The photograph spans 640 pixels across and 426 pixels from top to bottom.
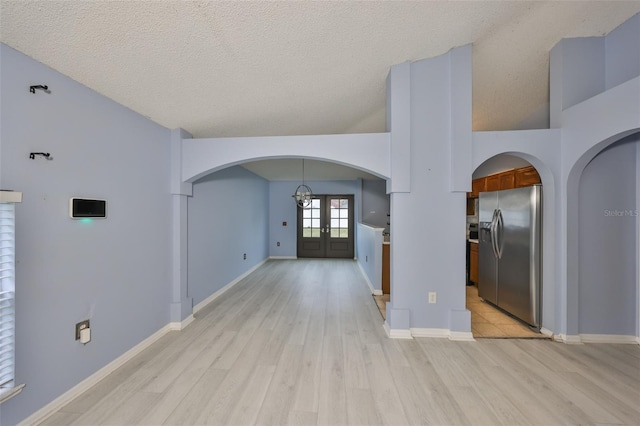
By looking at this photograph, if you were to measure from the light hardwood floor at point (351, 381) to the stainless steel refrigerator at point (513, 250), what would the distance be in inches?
22.2

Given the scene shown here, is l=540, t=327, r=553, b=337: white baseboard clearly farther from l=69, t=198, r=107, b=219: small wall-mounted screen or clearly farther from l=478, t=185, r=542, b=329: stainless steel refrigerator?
l=69, t=198, r=107, b=219: small wall-mounted screen

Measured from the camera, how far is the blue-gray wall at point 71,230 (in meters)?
1.49

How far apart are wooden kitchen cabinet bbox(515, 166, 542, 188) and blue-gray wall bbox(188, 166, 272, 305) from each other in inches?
187

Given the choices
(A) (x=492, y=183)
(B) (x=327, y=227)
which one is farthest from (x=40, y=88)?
(B) (x=327, y=227)

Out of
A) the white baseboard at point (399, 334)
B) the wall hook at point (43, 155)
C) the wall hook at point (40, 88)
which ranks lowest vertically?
the white baseboard at point (399, 334)

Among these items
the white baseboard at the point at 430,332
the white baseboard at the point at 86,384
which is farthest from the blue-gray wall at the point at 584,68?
the white baseboard at the point at 86,384

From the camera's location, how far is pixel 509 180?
384cm

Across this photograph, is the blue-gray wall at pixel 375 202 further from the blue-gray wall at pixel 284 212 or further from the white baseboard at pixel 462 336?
the white baseboard at pixel 462 336

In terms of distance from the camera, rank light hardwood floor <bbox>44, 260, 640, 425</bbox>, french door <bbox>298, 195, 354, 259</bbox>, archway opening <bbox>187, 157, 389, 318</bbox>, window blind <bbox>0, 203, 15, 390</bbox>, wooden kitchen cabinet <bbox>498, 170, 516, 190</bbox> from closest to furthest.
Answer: window blind <bbox>0, 203, 15, 390</bbox> < light hardwood floor <bbox>44, 260, 640, 425</bbox> < archway opening <bbox>187, 157, 389, 318</bbox> < wooden kitchen cabinet <bbox>498, 170, 516, 190</bbox> < french door <bbox>298, 195, 354, 259</bbox>

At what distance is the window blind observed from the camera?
4.43 feet

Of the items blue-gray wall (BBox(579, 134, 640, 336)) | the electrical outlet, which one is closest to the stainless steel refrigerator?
blue-gray wall (BBox(579, 134, 640, 336))

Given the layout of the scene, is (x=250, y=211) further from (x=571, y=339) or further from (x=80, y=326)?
(x=571, y=339)

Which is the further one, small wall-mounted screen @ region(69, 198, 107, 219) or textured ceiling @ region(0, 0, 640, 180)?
small wall-mounted screen @ region(69, 198, 107, 219)

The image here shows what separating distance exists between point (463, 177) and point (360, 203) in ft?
15.5
